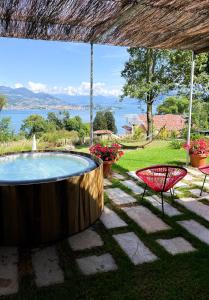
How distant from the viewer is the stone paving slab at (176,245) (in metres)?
2.90

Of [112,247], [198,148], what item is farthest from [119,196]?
[198,148]

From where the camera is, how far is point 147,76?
14.5 m

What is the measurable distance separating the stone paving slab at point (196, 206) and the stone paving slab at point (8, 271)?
233 centimetres

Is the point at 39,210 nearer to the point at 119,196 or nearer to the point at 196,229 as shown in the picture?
the point at 119,196

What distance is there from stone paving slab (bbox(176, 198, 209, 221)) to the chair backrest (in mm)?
493

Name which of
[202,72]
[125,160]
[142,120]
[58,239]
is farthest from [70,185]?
[142,120]

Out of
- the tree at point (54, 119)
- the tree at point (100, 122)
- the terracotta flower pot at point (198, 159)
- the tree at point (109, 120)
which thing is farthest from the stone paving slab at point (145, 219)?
the tree at point (109, 120)

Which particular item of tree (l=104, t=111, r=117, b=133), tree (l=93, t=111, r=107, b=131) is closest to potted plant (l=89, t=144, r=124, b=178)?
tree (l=93, t=111, r=107, b=131)

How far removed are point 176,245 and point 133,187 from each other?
1.92m

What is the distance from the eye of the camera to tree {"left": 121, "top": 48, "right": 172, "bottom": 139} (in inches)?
556

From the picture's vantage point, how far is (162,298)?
2211 mm

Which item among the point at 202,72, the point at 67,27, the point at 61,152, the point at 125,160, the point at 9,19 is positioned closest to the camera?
the point at 9,19

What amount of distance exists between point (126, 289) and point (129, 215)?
4.80 ft

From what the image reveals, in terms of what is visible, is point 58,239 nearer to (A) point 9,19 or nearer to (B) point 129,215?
(B) point 129,215
